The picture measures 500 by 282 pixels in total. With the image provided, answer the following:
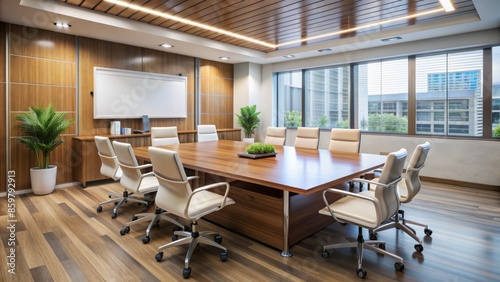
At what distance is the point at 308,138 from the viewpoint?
4.96 meters

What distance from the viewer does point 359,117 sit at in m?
6.62

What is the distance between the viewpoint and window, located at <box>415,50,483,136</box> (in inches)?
204

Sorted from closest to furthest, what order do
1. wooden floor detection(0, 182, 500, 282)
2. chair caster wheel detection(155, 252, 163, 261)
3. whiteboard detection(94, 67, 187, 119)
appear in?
1. wooden floor detection(0, 182, 500, 282)
2. chair caster wheel detection(155, 252, 163, 261)
3. whiteboard detection(94, 67, 187, 119)

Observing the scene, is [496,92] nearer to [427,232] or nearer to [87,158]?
[427,232]

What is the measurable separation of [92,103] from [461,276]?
19.0 feet

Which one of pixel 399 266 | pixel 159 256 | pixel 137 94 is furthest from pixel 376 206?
pixel 137 94

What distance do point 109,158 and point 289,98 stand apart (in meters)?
5.30

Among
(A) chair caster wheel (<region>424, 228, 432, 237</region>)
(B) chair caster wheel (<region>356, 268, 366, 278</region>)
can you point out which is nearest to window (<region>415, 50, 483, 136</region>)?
(A) chair caster wheel (<region>424, 228, 432, 237</region>)

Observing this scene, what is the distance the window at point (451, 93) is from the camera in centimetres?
518

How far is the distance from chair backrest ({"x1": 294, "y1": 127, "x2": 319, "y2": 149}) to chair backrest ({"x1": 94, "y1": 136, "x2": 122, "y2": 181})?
282 cm

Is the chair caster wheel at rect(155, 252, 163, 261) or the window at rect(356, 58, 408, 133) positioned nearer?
the chair caster wheel at rect(155, 252, 163, 261)

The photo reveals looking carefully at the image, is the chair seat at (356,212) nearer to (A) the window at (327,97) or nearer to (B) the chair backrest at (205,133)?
(B) the chair backrest at (205,133)

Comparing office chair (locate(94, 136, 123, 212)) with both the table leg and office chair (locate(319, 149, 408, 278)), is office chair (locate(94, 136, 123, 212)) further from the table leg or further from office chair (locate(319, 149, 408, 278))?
office chair (locate(319, 149, 408, 278))

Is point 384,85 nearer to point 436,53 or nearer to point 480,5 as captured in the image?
point 436,53
